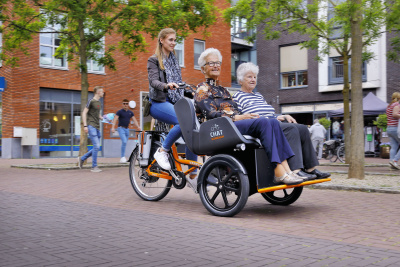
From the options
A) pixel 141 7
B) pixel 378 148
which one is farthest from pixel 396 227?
pixel 378 148

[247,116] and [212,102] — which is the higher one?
[212,102]

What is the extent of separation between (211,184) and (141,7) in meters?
9.83

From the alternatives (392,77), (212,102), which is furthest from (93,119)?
(392,77)

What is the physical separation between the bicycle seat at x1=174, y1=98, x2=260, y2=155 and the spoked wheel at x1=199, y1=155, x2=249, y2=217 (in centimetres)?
16

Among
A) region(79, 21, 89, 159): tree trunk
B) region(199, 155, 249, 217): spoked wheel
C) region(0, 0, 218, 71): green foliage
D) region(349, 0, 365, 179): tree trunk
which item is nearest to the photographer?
region(199, 155, 249, 217): spoked wheel

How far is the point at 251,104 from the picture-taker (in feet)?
19.1

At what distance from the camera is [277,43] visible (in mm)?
32406

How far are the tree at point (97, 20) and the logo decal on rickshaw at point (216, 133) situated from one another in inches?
365

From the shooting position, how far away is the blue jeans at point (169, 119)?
20.7 feet

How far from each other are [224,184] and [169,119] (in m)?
1.39

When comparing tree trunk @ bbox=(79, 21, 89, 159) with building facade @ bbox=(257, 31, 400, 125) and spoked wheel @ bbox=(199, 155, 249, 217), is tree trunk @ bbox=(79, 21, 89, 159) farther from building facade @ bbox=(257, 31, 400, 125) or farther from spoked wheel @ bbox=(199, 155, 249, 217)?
building facade @ bbox=(257, 31, 400, 125)

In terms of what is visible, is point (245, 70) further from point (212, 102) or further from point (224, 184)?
point (224, 184)

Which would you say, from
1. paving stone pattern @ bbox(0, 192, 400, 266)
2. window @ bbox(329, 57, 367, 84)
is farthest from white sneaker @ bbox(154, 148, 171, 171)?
window @ bbox(329, 57, 367, 84)

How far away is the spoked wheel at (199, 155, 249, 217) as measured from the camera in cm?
521
